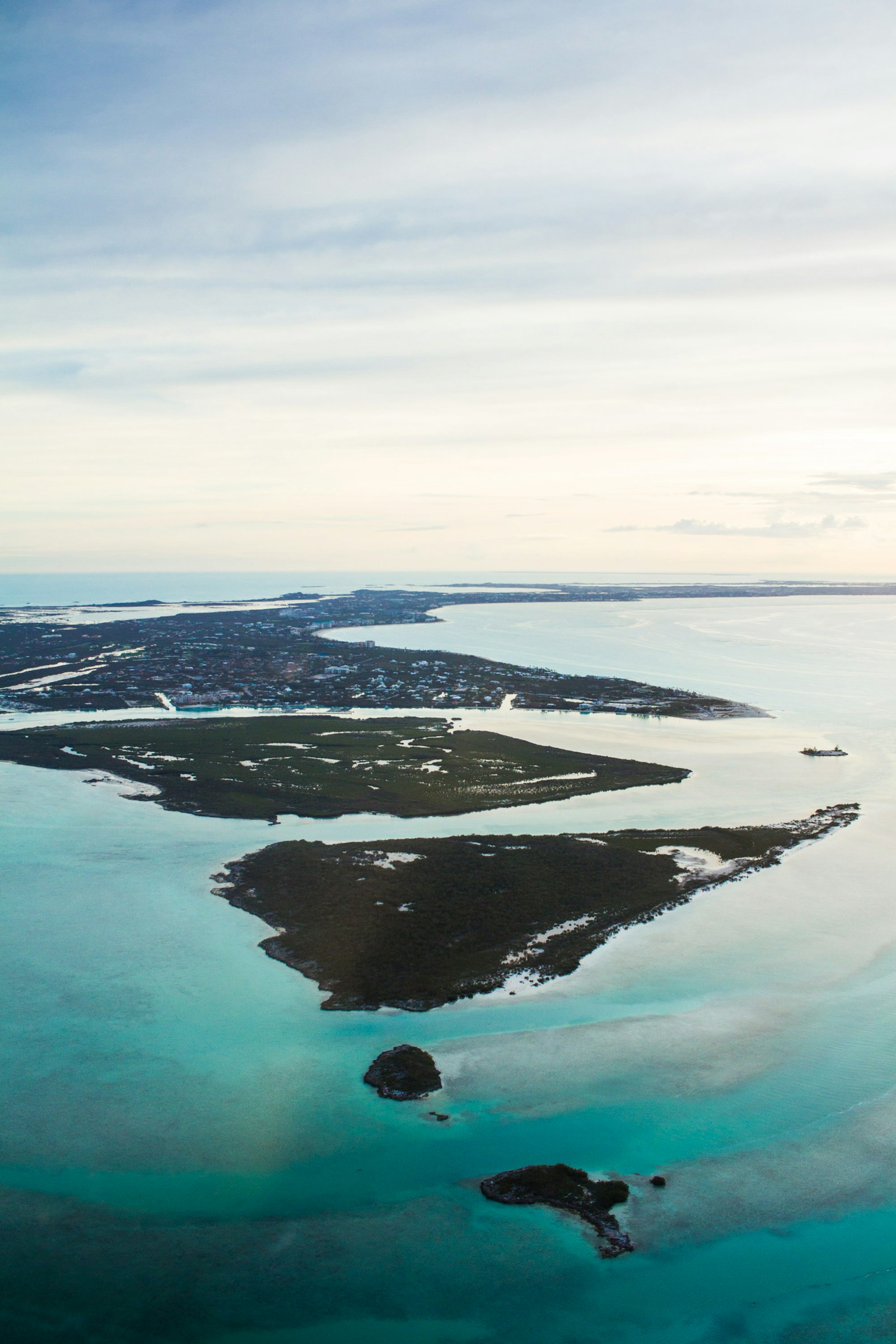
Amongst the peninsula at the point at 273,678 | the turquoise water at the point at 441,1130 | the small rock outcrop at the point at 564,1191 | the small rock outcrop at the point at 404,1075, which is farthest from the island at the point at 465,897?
the peninsula at the point at 273,678

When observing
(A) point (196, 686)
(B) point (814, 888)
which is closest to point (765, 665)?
(A) point (196, 686)

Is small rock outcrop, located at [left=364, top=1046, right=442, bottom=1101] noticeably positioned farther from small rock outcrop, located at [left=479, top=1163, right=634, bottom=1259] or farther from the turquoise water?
small rock outcrop, located at [left=479, top=1163, right=634, bottom=1259]

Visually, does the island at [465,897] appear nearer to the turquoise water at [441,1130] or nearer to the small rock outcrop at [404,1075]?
the turquoise water at [441,1130]

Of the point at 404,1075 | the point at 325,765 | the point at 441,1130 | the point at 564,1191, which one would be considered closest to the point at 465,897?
the point at 404,1075

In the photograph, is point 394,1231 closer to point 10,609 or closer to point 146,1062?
point 146,1062

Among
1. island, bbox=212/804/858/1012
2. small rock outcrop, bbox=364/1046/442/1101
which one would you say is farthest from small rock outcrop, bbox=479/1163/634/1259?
island, bbox=212/804/858/1012

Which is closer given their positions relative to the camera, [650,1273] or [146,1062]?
[650,1273]

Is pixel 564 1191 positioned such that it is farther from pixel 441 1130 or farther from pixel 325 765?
pixel 325 765
